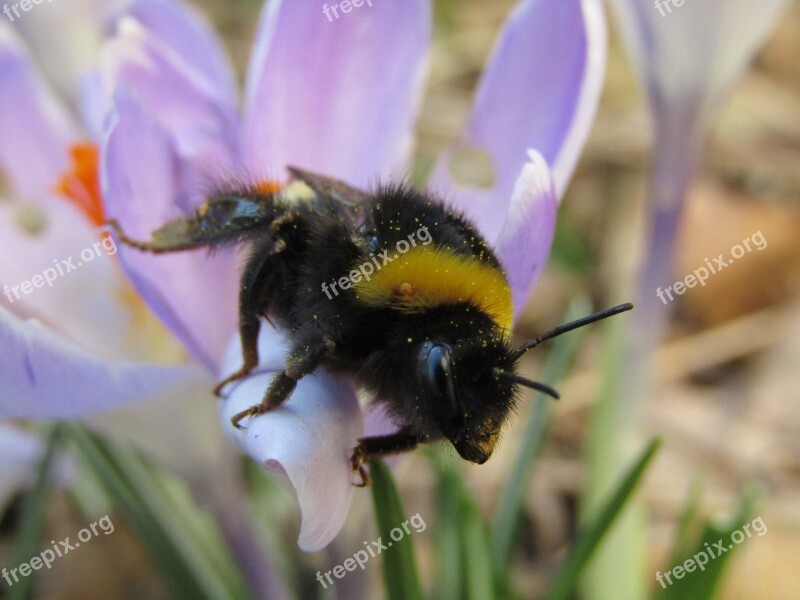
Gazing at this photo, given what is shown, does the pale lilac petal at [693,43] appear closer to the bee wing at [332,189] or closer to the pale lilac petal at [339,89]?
the pale lilac petal at [339,89]

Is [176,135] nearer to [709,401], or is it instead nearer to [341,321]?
[341,321]

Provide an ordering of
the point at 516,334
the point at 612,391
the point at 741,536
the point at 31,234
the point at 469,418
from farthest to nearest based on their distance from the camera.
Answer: the point at 516,334 < the point at 612,391 < the point at 31,234 < the point at 741,536 < the point at 469,418

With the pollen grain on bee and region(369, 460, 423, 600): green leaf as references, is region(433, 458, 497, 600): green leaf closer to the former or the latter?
region(369, 460, 423, 600): green leaf

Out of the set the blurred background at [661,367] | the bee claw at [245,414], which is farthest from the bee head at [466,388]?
the blurred background at [661,367]

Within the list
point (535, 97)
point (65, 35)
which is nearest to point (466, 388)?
point (535, 97)

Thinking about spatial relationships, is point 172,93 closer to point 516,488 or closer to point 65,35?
point 65,35

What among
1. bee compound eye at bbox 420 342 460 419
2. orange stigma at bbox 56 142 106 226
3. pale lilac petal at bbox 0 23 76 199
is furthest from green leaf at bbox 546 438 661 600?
pale lilac petal at bbox 0 23 76 199

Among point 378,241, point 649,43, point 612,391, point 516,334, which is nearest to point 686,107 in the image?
point 649,43
